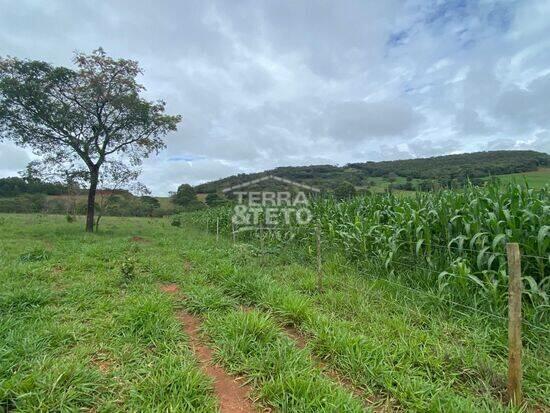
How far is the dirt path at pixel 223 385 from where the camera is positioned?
7.24 ft

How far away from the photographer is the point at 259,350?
2.81 meters

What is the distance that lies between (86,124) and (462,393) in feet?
54.5

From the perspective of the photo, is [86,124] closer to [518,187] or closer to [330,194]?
[330,194]

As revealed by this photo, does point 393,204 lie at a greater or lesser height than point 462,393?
greater

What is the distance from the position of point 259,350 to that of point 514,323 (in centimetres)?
205

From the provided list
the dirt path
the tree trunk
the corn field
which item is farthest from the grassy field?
the tree trunk

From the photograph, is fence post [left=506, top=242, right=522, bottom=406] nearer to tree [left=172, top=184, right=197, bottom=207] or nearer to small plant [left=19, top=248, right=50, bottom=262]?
small plant [left=19, top=248, right=50, bottom=262]

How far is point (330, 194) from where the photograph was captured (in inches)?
336

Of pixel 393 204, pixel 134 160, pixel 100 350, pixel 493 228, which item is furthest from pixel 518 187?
pixel 134 160

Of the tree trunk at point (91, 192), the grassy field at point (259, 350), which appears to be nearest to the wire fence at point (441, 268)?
the grassy field at point (259, 350)

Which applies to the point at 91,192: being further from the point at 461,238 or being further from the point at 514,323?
the point at 514,323

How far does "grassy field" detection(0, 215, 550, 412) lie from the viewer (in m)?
2.19

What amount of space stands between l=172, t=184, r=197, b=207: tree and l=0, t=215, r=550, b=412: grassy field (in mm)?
32130

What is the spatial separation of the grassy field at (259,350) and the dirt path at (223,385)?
5 centimetres
